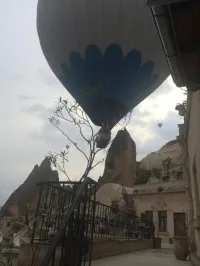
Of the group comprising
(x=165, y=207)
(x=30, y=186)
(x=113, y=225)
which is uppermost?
(x=30, y=186)

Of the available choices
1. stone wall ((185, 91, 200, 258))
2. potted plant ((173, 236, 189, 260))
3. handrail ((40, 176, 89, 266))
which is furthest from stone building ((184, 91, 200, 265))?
handrail ((40, 176, 89, 266))

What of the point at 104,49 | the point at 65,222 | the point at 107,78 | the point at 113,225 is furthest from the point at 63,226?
the point at 113,225

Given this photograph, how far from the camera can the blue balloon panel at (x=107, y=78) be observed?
239 inches

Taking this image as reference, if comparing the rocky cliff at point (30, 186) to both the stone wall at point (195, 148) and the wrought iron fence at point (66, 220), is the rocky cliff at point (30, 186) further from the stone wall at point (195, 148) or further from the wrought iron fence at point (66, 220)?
the wrought iron fence at point (66, 220)

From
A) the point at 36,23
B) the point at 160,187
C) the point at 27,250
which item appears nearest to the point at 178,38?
the point at 27,250

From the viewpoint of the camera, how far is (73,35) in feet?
20.2

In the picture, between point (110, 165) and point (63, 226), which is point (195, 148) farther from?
point (110, 165)

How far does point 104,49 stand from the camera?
611 cm

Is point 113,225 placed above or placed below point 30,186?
below

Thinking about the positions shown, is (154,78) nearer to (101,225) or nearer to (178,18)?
(101,225)

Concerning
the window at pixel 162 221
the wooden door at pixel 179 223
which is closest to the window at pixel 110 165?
the window at pixel 162 221

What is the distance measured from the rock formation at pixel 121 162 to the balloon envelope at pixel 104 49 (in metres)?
30.4

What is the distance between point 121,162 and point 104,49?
33.2 meters

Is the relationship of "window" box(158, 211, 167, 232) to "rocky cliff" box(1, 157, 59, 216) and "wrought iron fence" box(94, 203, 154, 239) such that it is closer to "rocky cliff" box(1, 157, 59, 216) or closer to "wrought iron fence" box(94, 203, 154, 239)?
"wrought iron fence" box(94, 203, 154, 239)
